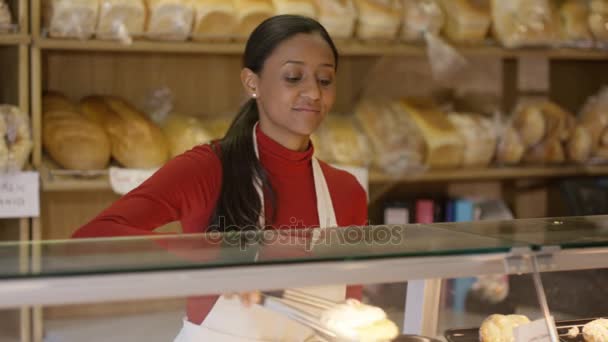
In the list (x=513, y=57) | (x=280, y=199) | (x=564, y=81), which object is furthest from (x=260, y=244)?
(x=564, y=81)

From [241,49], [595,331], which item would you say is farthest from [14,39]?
[595,331]

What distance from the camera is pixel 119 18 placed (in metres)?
2.51

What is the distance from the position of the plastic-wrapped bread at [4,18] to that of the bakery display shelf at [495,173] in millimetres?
1258

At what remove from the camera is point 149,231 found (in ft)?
4.35

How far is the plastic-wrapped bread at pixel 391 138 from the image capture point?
114 inches

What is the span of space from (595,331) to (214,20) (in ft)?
5.63

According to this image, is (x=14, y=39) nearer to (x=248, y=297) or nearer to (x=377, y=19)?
(x=377, y=19)

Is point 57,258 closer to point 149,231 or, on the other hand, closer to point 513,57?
point 149,231

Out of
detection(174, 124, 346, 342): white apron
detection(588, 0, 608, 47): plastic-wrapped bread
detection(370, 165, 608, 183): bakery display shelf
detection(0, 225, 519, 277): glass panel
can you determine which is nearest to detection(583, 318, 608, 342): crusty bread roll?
detection(0, 225, 519, 277): glass panel

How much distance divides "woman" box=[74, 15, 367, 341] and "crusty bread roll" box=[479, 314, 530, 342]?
15.0 inches

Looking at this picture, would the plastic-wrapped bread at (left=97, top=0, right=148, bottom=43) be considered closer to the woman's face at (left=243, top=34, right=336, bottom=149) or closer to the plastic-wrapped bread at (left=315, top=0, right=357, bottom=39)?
the plastic-wrapped bread at (left=315, top=0, right=357, bottom=39)

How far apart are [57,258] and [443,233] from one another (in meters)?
0.53

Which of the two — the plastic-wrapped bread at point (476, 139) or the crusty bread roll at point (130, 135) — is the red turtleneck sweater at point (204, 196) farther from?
the plastic-wrapped bread at point (476, 139)

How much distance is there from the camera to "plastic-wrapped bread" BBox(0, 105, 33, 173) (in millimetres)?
2336
